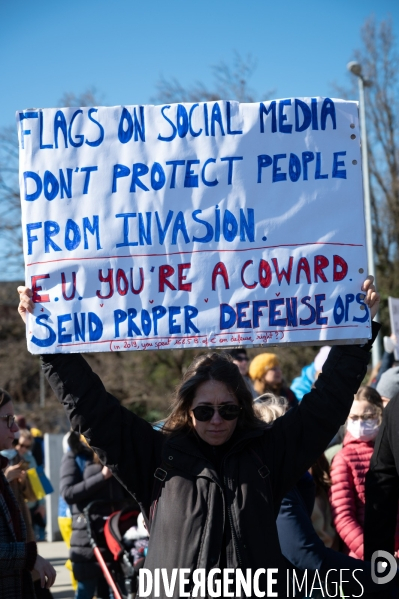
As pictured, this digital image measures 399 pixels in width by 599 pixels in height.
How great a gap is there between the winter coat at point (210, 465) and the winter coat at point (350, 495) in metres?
1.64

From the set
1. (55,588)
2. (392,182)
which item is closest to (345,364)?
(55,588)

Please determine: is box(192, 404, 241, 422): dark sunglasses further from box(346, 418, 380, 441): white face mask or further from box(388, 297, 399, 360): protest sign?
box(388, 297, 399, 360): protest sign

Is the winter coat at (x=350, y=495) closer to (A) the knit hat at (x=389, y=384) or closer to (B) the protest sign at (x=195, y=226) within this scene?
(A) the knit hat at (x=389, y=384)

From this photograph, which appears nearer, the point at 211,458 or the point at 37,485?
the point at 211,458

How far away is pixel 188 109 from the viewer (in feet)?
10.8

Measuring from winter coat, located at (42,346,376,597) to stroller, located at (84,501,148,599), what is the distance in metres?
2.82

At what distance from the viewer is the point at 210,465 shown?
9.64ft

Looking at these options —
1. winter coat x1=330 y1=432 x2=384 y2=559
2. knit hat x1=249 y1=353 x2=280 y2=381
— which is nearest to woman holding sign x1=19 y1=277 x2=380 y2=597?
winter coat x1=330 y1=432 x2=384 y2=559

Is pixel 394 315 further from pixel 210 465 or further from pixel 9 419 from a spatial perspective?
pixel 210 465

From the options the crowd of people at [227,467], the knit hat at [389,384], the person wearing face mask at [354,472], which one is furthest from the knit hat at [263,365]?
the crowd of people at [227,467]

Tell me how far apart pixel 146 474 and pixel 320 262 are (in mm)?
1068

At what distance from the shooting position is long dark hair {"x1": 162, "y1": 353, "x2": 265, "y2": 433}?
315 centimetres

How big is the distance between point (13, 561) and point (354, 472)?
2062 mm

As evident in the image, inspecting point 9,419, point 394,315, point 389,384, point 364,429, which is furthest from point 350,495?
point 394,315
